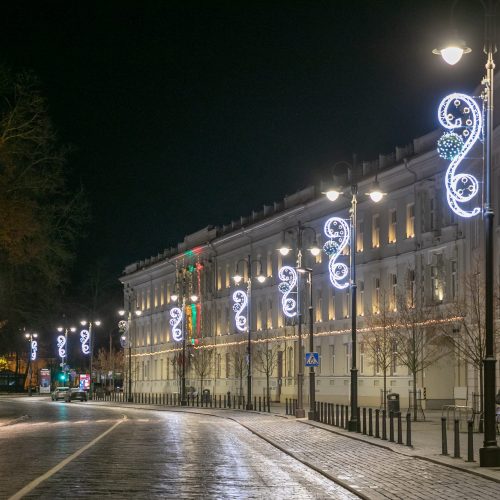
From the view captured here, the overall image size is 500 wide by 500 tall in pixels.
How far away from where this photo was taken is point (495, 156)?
48.9 meters

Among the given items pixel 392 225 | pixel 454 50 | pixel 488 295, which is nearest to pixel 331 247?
pixel 392 225

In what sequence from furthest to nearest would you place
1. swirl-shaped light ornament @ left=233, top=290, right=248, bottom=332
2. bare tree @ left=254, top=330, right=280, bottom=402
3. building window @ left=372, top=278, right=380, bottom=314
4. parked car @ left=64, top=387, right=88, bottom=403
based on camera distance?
parked car @ left=64, top=387, right=88, bottom=403 < swirl-shaped light ornament @ left=233, top=290, right=248, bottom=332 < bare tree @ left=254, top=330, right=280, bottom=402 < building window @ left=372, top=278, right=380, bottom=314

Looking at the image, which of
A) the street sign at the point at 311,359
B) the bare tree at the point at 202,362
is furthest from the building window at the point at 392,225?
the bare tree at the point at 202,362

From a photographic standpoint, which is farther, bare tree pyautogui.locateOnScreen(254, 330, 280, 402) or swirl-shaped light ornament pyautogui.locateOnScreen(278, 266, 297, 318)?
bare tree pyautogui.locateOnScreen(254, 330, 280, 402)

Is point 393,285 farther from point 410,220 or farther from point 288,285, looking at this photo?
point 288,285

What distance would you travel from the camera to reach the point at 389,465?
70.0 ft

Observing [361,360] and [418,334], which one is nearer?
[418,334]

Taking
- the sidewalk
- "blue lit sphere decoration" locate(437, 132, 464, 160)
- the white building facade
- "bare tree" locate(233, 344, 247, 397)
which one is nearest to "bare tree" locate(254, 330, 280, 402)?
the white building facade

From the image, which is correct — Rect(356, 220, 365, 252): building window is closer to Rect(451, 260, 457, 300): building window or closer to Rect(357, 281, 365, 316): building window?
Rect(357, 281, 365, 316): building window

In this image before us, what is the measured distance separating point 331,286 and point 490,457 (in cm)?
5162

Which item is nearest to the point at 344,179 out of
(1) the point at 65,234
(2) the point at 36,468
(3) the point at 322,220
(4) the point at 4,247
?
(3) the point at 322,220

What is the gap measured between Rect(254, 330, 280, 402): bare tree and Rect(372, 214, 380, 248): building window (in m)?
14.6

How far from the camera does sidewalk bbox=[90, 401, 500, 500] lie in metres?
16.5

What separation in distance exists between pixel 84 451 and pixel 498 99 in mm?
30941
